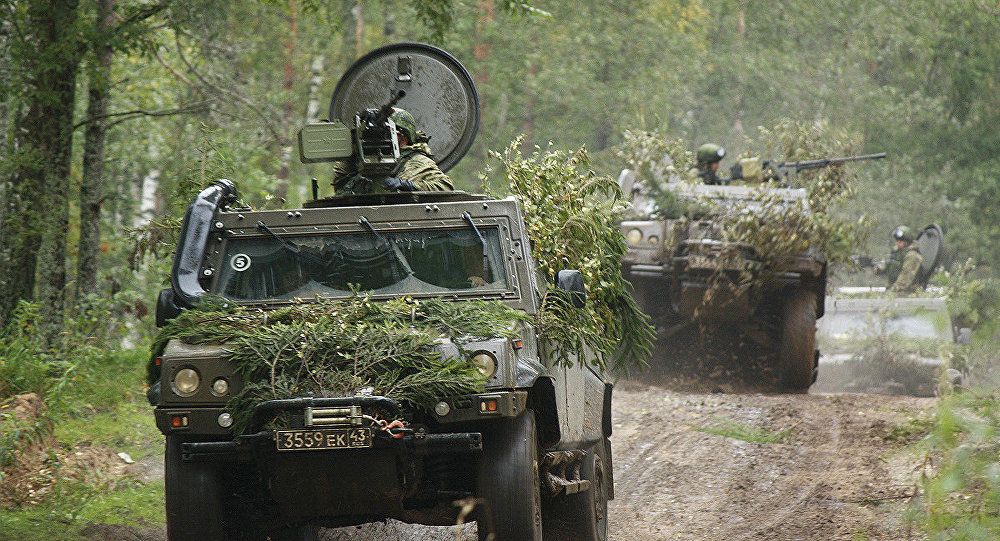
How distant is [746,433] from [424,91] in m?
4.05

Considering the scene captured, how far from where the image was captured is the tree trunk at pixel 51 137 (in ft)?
31.2

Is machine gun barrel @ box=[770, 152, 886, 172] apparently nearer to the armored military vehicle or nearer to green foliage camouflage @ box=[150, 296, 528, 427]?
the armored military vehicle

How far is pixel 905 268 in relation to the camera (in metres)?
17.9

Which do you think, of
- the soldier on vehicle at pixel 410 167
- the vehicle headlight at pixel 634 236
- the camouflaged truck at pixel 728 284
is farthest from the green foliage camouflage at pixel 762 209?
the soldier on vehicle at pixel 410 167

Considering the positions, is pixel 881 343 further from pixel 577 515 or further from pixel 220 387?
pixel 220 387

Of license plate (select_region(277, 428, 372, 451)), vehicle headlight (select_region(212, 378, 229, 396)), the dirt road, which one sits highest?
vehicle headlight (select_region(212, 378, 229, 396))

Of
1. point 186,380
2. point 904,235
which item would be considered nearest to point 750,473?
point 186,380

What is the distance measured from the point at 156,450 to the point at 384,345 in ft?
14.1

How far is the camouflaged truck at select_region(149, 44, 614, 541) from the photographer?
4.89 m

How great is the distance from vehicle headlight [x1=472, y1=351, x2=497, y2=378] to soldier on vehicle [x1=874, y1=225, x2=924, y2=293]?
43.5 ft

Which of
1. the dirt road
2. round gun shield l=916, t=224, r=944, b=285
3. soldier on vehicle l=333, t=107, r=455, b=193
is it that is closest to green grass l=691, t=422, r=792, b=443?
the dirt road

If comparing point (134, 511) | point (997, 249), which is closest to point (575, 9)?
point (997, 249)

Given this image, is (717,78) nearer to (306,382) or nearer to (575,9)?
(575,9)

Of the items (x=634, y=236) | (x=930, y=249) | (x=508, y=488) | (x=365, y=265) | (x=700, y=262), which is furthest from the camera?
(x=930, y=249)
